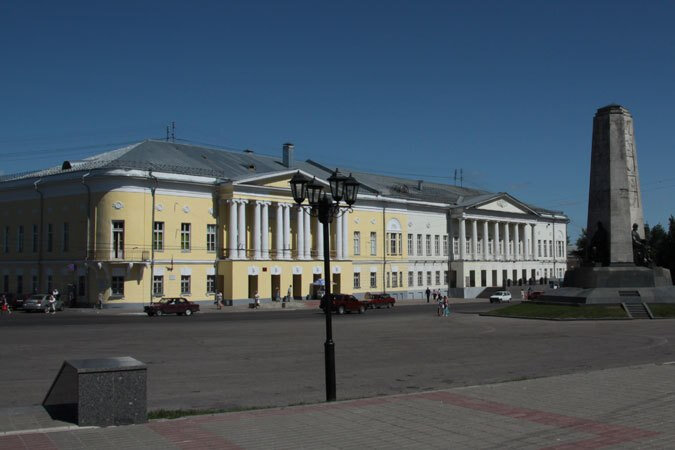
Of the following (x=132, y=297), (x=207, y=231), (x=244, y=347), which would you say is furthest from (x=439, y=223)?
(x=244, y=347)

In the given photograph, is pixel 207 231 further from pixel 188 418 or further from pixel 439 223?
pixel 188 418

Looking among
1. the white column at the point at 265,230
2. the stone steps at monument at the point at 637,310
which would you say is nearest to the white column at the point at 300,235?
the white column at the point at 265,230

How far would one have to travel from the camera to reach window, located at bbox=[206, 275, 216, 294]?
193ft

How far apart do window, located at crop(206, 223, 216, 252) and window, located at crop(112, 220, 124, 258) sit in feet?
25.8

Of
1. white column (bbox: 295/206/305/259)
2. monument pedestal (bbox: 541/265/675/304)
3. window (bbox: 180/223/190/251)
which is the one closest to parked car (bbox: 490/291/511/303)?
white column (bbox: 295/206/305/259)

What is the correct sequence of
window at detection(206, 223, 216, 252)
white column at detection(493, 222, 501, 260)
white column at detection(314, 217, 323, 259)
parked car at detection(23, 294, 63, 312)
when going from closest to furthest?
parked car at detection(23, 294, 63, 312) → window at detection(206, 223, 216, 252) → white column at detection(314, 217, 323, 259) → white column at detection(493, 222, 501, 260)

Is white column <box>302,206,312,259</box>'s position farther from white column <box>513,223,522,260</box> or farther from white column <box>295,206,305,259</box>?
white column <box>513,223,522,260</box>

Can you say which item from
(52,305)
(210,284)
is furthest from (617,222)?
(52,305)

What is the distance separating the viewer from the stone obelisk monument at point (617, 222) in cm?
3700

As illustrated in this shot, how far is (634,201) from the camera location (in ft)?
123

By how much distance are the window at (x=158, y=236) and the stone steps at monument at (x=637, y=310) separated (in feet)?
112

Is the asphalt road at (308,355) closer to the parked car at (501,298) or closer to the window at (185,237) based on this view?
the window at (185,237)

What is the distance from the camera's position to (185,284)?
56.8 metres

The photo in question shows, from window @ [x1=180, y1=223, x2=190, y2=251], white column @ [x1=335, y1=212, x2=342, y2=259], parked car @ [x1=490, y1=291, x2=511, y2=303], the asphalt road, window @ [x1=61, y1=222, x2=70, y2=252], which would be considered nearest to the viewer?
the asphalt road
